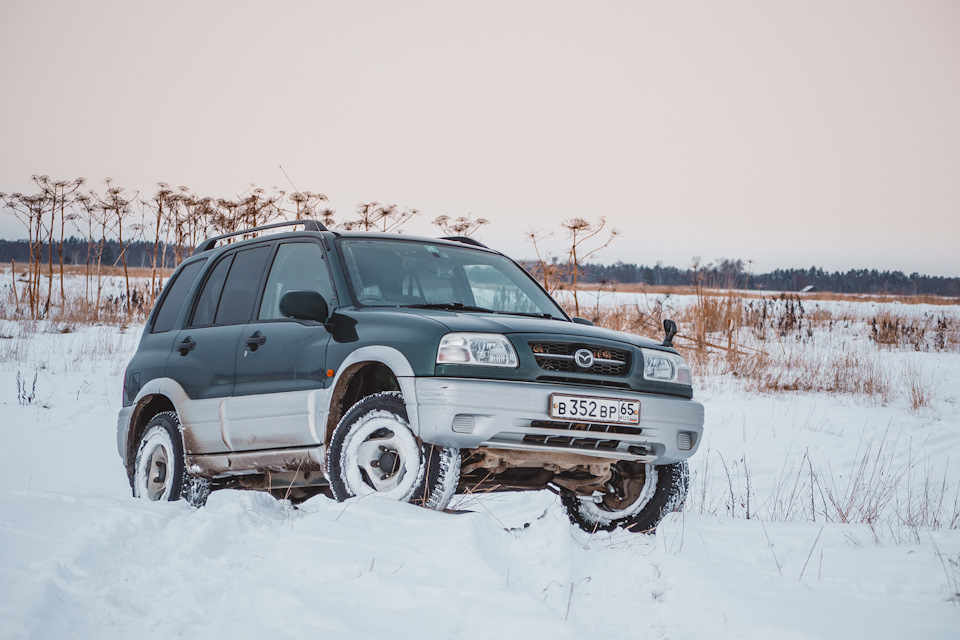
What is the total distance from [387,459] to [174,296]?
3027mm

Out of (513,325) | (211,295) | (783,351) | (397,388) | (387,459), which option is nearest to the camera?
(387,459)

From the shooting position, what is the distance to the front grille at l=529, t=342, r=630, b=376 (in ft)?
14.8

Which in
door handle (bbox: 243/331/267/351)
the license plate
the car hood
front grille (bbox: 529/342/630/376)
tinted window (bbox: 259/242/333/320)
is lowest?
the license plate

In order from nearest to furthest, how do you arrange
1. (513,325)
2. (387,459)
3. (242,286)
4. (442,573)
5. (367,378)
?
1. (442,573)
2. (387,459)
3. (513,325)
4. (367,378)
5. (242,286)

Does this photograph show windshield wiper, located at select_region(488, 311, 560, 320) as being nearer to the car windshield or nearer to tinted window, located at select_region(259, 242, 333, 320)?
the car windshield

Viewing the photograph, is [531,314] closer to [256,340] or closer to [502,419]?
[502,419]

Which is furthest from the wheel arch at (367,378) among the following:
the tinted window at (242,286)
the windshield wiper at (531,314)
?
the tinted window at (242,286)

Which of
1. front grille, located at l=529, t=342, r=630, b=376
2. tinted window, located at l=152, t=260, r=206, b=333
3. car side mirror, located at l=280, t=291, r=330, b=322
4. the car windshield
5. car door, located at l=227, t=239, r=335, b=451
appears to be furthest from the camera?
tinted window, located at l=152, t=260, r=206, b=333

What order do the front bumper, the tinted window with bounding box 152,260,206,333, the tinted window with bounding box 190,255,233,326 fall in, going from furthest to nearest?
the tinted window with bounding box 152,260,206,333, the tinted window with bounding box 190,255,233,326, the front bumper

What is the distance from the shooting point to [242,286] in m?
5.96

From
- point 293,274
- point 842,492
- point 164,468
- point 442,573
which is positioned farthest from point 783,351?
point 442,573

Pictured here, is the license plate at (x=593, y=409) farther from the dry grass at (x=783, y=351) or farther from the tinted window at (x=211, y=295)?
the dry grass at (x=783, y=351)

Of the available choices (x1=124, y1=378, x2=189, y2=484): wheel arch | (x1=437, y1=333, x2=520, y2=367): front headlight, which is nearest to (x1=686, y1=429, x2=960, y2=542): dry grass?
(x1=437, y1=333, x2=520, y2=367): front headlight

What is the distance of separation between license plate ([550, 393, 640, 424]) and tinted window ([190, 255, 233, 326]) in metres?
2.87
